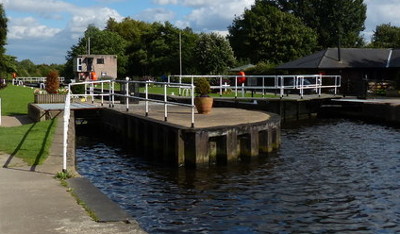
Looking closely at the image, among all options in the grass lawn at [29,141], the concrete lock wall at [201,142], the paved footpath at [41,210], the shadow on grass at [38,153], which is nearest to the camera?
the paved footpath at [41,210]

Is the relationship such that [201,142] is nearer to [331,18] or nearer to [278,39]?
[278,39]

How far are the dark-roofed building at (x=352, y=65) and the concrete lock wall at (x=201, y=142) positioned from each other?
1111 inches

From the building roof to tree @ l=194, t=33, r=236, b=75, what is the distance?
59.3 ft

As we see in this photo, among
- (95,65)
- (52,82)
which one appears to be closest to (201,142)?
(52,82)

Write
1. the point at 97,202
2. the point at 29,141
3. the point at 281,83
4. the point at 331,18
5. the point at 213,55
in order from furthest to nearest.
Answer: the point at 331,18 → the point at 213,55 → the point at 281,83 → the point at 29,141 → the point at 97,202

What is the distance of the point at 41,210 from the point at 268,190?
21.7ft

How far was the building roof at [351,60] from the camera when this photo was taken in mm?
46188

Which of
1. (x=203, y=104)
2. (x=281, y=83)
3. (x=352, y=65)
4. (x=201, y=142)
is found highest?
(x=352, y=65)

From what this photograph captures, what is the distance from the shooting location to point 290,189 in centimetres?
1288

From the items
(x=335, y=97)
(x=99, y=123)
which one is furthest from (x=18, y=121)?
(x=335, y=97)

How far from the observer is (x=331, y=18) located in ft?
291

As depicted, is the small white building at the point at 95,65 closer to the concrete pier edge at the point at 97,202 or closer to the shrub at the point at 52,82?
the shrub at the point at 52,82

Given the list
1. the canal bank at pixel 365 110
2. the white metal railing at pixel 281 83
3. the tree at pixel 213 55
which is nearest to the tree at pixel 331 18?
the tree at pixel 213 55

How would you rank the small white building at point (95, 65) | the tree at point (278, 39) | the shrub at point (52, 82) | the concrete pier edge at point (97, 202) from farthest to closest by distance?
the small white building at point (95, 65), the tree at point (278, 39), the shrub at point (52, 82), the concrete pier edge at point (97, 202)
